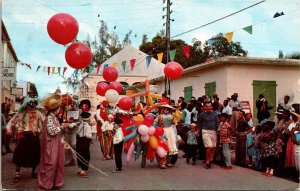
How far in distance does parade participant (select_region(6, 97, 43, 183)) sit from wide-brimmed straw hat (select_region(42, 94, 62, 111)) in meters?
0.87

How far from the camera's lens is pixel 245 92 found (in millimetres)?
19250

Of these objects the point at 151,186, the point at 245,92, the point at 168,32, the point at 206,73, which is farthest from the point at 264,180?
the point at 168,32

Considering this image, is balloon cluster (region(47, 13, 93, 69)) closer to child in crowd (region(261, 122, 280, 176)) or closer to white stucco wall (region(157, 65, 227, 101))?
→ child in crowd (region(261, 122, 280, 176))

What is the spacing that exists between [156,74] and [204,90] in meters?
17.5

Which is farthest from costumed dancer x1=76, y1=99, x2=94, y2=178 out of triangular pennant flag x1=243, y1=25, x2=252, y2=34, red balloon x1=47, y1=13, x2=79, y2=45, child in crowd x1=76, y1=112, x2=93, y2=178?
triangular pennant flag x1=243, y1=25, x2=252, y2=34

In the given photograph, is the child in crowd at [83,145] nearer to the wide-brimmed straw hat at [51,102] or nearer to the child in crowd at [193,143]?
the wide-brimmed straw hat at [51,102]

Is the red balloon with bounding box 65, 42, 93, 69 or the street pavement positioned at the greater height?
the red balloon with bounding box 65, 42, 93, 69

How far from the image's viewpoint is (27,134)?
351 inches

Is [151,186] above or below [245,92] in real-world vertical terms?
below

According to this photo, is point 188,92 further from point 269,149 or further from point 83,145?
point 83,145

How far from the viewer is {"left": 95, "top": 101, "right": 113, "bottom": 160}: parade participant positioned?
1282cm

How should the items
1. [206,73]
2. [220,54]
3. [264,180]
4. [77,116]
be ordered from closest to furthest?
[264,180] → [77,116] → [206,73] → [220,54]

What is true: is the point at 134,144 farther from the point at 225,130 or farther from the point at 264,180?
the point at 264,180

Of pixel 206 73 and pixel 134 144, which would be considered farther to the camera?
pixel 206 73
